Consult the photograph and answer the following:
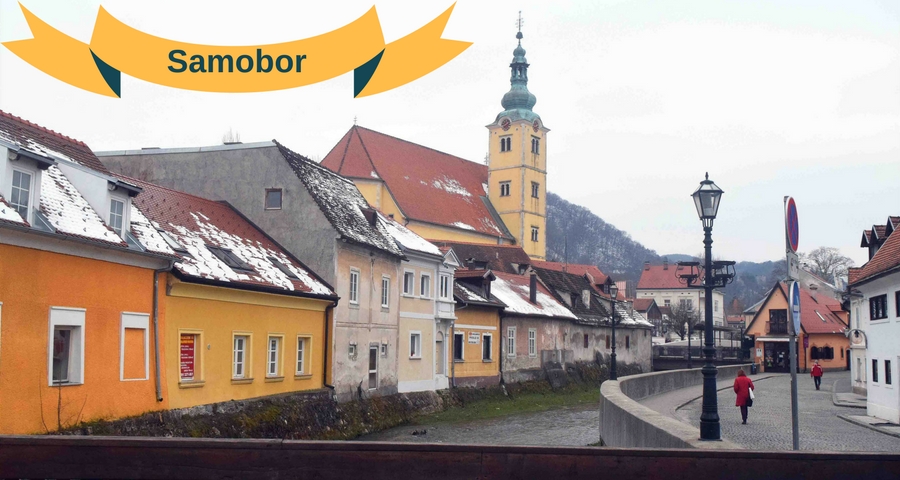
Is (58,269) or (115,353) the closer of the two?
(58,269)

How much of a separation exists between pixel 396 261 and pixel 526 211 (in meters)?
57.7

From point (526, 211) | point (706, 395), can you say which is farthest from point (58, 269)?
point (526, 211)

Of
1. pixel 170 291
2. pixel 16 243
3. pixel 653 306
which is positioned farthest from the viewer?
pixel 653 306

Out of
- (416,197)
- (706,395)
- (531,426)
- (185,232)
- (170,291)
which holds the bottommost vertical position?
(531,426)

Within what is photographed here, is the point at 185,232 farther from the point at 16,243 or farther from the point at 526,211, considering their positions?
the point at 526,211

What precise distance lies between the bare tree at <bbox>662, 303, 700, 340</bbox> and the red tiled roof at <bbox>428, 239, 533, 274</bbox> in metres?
54.8

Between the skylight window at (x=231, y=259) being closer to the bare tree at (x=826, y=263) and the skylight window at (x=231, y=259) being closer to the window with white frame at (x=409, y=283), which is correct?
the window with white frame at (x=409, y=283)

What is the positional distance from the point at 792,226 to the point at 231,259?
1901cm

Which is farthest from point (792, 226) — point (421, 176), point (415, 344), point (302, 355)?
point (421, 176)

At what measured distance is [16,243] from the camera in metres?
16.7

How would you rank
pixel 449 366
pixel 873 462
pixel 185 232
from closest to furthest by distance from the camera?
pixel 873 462
pixel 185 232
pixel 449 366

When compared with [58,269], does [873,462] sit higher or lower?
lower

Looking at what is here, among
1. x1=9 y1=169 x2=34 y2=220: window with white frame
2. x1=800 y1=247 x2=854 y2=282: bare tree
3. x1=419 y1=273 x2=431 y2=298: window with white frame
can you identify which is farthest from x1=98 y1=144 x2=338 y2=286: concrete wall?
x1=800 y1=247 x2=854 y2=282: bare tree

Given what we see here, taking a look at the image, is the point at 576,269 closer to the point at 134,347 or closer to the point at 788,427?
the point at 788,427
